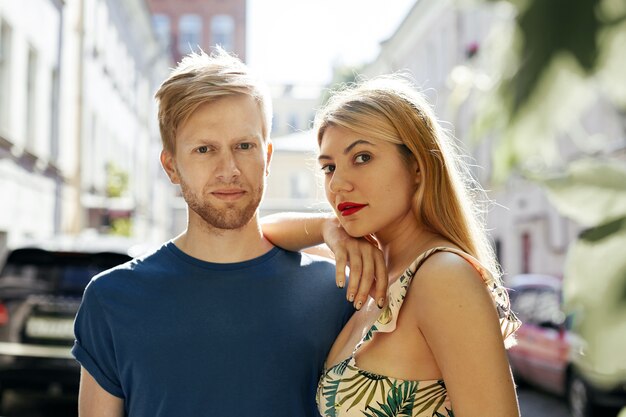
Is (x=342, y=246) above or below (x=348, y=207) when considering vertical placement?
below

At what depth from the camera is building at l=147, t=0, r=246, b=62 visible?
6325cm

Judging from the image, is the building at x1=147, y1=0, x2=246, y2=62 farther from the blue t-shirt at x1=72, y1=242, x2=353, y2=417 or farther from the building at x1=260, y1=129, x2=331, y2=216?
the blue t-shirt at x1=72, y1=242, x2=353, y2=417

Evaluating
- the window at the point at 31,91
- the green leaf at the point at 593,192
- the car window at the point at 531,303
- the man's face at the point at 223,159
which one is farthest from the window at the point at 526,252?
the green leaf at the point at 593,192

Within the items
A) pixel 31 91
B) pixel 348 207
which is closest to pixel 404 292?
pixel 348 207

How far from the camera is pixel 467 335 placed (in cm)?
193

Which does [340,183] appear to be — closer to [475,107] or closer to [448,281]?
[448,281]

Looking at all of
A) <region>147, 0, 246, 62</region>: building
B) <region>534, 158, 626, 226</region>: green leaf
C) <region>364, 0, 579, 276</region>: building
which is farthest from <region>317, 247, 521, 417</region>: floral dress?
<region>147, 0, 246, 62</region>: building

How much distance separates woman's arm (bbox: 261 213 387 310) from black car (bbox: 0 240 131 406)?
473 centimetres

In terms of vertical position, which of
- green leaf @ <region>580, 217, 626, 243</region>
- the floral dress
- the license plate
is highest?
green leaf @ <region>580, 217, 626, 243</region>

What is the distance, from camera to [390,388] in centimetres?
215

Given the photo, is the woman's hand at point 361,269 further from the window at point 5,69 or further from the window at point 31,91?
the window at point 31,91

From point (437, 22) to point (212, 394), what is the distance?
3315 cm

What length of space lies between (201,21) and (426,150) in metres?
63.4

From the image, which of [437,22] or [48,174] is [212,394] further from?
[437,22]
